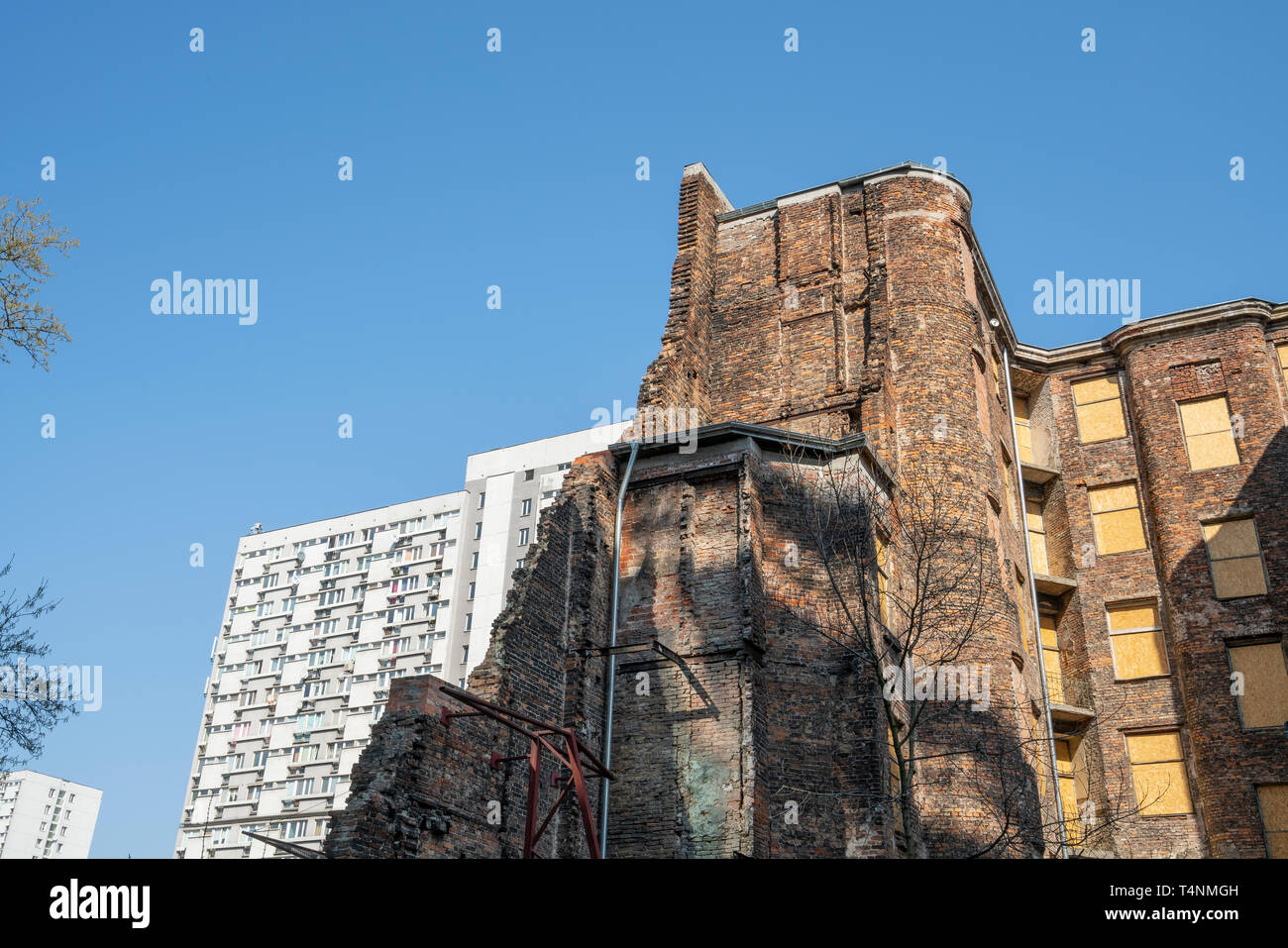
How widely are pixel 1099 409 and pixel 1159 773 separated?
33.3 ft

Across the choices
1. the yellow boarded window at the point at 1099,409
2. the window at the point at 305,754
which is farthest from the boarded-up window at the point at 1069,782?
the window at the point at 305,754

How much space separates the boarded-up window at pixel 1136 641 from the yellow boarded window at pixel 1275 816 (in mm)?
3560

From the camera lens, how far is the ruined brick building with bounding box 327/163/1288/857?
53.4 feet

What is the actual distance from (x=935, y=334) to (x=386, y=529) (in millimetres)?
59138

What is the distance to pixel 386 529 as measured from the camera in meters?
77.2

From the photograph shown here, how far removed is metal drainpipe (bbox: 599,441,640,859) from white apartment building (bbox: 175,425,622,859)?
46.8 meters

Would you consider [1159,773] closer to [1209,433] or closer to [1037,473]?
[1037,473]

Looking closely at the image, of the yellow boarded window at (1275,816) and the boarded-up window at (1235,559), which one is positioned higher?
the boarded-up window at (1235,559)

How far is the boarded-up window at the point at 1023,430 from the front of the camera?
3088 centimetres

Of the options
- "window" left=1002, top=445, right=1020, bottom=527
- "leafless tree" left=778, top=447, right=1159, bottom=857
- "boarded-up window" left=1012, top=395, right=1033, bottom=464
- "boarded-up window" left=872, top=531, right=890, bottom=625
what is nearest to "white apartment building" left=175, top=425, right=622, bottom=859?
"boarded-up window" left=1012, top=395, right=1033, bottom=464

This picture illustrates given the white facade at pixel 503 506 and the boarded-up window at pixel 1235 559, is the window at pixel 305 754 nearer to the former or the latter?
the white facade at pixel 503 506

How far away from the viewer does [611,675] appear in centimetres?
1809

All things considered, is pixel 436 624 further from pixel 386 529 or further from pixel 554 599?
pixel 554 599
